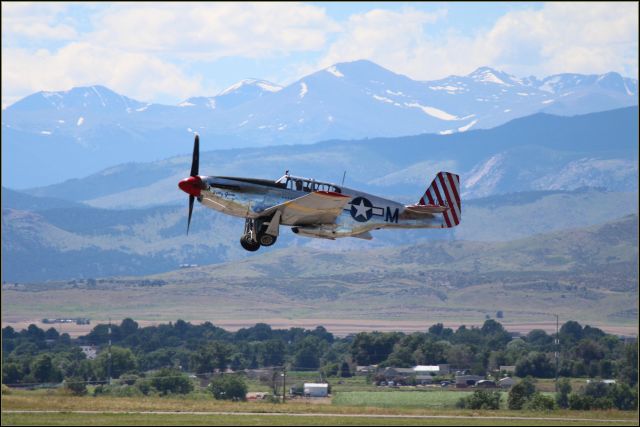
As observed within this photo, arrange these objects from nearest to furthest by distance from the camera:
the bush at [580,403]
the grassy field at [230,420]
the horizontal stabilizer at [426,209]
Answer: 1. the horizontal stabilizer at [426,209]
2. the grassy field at [230,420]
3. the bush at [580,403]

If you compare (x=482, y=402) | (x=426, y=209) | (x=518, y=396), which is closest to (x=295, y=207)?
(x=426, y=209)

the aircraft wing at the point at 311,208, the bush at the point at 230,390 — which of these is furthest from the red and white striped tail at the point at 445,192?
the bush at the point at 230,390

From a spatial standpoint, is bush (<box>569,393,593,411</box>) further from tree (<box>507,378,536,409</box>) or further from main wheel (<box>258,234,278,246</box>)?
main wheel (<box>258,234,278,246</box>)

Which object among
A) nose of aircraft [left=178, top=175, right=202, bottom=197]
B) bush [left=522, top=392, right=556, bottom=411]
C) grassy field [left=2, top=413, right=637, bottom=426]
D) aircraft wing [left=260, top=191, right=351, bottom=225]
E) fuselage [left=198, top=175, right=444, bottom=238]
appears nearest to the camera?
aircraft wing [left=260, top=191, right=351, bottom=225]

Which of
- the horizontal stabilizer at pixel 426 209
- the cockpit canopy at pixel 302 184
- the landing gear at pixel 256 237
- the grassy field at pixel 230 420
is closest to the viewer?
the landing gear at pixel 256 237

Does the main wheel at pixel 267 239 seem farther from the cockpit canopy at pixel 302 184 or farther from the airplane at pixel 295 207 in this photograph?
the cockpit canopy at pixel 302 184

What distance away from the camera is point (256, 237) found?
202 ft

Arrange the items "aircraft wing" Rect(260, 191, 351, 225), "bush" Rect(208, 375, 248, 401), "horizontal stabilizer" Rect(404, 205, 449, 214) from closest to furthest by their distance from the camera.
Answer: "aircraft wing" Rect(260, 191, 351, 225) < "horizontal stabilizer" Rect(404, 205, 449, 214) < "bush" Rect(208, 375, 248, 401)

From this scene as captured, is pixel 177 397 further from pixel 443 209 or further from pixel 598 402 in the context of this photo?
pixel 443 209

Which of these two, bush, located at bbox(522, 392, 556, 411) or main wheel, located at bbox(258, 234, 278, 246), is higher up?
main wheel, located at bbox(258, 234, 278, 246)

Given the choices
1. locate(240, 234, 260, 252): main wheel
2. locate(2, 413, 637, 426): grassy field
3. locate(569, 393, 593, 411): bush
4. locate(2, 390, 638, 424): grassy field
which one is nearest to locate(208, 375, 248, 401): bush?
locate(2, 390, 638, 424): grassy field

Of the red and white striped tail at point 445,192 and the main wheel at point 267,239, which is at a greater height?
the red and white striped tail at point 445,192

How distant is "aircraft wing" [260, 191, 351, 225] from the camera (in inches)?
2386

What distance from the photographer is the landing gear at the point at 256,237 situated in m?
61.2
